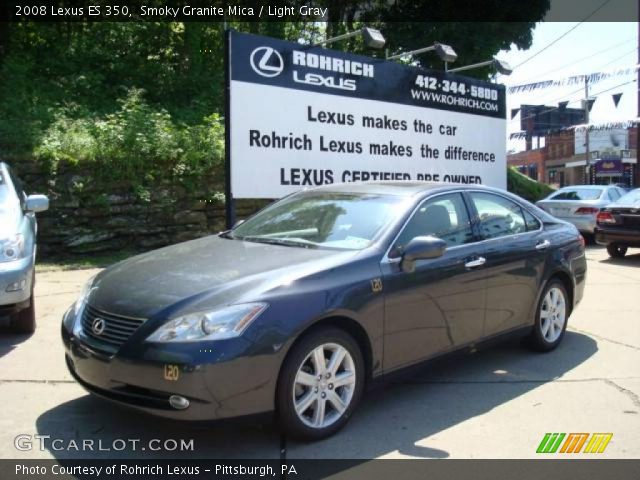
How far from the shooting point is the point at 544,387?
4.79 metres

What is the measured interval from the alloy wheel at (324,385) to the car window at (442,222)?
0.96m

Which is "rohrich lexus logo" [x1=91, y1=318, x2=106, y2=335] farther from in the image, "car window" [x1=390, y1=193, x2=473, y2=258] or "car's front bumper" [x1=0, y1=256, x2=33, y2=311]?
"car's front bumper" [x1=0, y1=256, x2=33, y2=311]

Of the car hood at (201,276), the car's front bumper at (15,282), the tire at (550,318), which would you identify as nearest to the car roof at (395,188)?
the car hood at (201,276)

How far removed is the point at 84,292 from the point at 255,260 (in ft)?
3.77

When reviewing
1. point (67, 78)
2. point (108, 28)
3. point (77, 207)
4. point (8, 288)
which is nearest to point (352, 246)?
point (8, 288)

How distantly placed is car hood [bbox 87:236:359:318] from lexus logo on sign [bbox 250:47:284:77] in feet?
17.1

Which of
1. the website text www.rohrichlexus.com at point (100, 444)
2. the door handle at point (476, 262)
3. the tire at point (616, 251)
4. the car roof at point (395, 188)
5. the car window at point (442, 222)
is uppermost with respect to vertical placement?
the car roof at point (395, 188)

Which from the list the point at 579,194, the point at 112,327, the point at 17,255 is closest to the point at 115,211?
the point at 17,255

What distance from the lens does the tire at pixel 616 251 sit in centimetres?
1264

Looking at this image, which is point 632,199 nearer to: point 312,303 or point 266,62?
point 266,62

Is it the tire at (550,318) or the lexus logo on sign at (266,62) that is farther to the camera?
the lexus logo on sign at (266,62)

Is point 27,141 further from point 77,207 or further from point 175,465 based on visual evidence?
point 175,465

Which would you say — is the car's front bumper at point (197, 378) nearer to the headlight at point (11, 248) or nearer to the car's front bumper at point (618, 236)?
the headlight at point (11, 248)

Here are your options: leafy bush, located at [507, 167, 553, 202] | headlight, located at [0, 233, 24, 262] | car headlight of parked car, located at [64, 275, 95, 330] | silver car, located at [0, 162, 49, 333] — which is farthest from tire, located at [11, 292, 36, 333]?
leafy bush, located at [507, 167, 553, 202]
